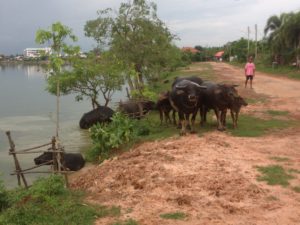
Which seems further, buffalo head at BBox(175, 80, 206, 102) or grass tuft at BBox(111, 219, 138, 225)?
buffalo head at BBox(175, 80, 206, 102)

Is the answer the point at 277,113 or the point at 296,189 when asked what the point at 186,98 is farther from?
the point at 277,113

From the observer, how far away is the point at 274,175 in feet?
26.0

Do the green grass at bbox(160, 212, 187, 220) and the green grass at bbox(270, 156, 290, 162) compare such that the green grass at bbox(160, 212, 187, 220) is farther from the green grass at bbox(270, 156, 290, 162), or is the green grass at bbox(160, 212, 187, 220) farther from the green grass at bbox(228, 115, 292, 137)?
the green grass at bbox(228, 115, 292, 137)

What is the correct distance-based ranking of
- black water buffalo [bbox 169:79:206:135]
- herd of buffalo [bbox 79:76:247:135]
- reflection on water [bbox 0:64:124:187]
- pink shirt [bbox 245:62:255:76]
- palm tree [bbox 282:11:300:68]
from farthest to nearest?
1. palm tree [bbox 282:11:300:68]
2. pink shirt [bbox 245:62:255:76]
3. reflection on water [bbox 0:64:124:187]
4. herd of buffalo [bbox 79:76:247:135]
5. black water buffalo [bbox 169:79:206:135]

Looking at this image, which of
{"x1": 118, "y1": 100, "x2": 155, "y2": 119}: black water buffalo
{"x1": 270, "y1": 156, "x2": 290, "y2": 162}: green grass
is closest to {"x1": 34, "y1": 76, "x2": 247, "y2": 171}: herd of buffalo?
{"x1": 270, "y1": 156, "x2": 290, "y2": 162}: green grass

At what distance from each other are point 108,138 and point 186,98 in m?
2.97

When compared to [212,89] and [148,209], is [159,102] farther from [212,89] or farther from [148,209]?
[148,209]

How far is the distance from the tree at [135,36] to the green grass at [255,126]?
309 inches

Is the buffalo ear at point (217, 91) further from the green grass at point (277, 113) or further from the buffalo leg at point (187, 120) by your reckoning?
the green grass at point (277, 113)

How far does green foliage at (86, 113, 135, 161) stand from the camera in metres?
12.9

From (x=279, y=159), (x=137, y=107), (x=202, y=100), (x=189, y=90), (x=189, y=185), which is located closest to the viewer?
(x=189, y=185)

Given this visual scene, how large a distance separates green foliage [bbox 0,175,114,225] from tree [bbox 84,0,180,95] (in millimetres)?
13159

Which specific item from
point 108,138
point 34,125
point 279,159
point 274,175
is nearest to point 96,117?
point 34,125

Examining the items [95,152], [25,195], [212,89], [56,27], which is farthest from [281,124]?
[25,195]
